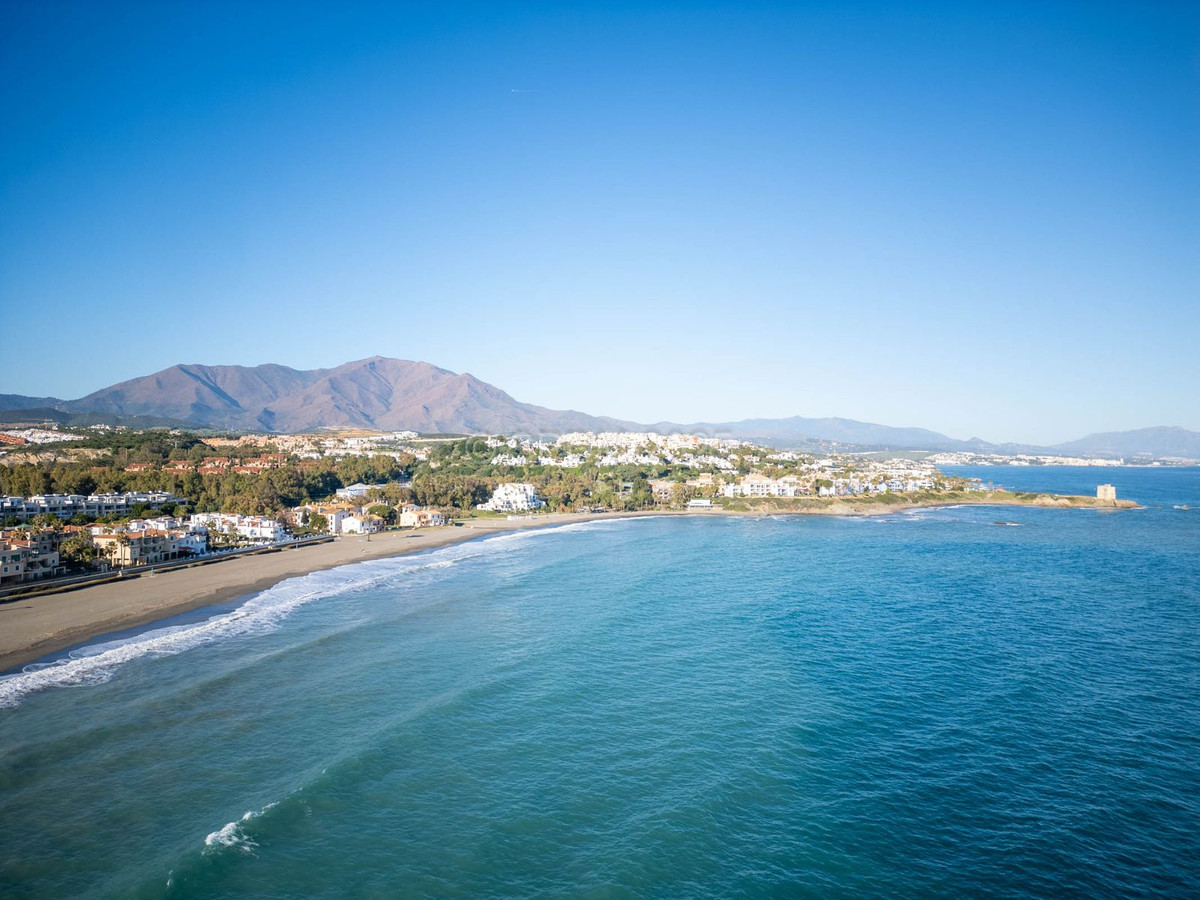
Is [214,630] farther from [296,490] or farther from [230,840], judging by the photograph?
[296,490]

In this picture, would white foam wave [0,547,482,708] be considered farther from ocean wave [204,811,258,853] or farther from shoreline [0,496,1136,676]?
ocean wave [204,811,258,853]

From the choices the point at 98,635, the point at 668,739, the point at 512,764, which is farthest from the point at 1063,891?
the point at 98,635

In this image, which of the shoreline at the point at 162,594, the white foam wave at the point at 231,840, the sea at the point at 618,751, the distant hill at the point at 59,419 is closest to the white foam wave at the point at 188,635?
the sea at the point at 618,751

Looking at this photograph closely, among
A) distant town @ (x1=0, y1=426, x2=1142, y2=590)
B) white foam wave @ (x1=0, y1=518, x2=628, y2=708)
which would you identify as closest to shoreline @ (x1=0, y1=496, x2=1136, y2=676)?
white foam wave @ (x1=0, y1=518, x2=628, y2=708)

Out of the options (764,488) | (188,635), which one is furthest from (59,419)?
(188,635)

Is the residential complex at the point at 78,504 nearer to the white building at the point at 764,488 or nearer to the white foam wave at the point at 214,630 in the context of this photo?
the white foam wave at the point at 214,630

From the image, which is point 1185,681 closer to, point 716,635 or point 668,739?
point 716,635
